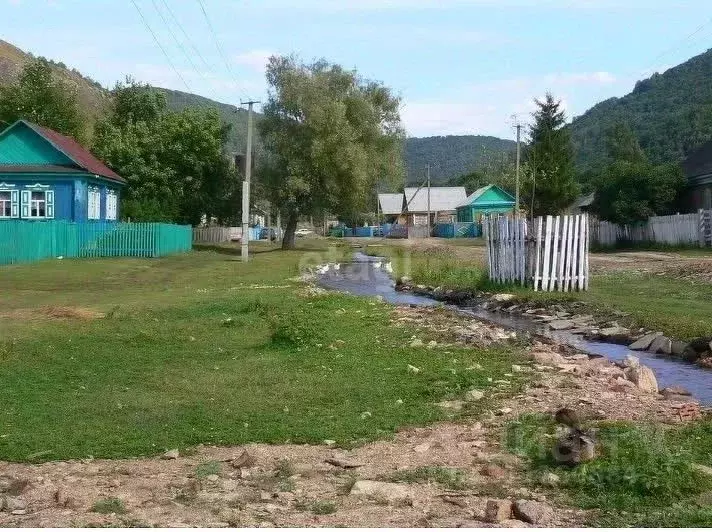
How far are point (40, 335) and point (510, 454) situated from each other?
983 cm

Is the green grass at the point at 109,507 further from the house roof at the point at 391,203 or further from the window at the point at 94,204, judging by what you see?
the house roof at the point at 391,203

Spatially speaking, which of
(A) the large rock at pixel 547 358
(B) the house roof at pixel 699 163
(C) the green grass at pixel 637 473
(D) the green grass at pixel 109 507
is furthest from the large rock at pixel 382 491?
(B) the house roof at pixel 699 163

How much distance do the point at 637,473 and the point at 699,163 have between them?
147 feet

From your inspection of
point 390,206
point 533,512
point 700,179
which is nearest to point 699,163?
point 700,179

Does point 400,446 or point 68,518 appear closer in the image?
point 68,518

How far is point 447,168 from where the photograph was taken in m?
185

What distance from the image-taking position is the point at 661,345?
531 inches

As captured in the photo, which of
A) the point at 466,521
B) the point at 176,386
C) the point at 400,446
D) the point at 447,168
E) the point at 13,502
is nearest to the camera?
the point at 466,521

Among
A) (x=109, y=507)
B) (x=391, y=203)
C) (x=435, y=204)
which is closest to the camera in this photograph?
(x=109, y=507)

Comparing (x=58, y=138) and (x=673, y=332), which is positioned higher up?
(x=58, y=138)

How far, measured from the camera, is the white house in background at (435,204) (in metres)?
107

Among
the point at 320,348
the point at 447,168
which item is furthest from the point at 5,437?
the point at 447,168

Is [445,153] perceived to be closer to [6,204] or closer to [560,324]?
[6,204]

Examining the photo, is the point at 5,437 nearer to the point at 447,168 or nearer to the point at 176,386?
the point at 176,386
